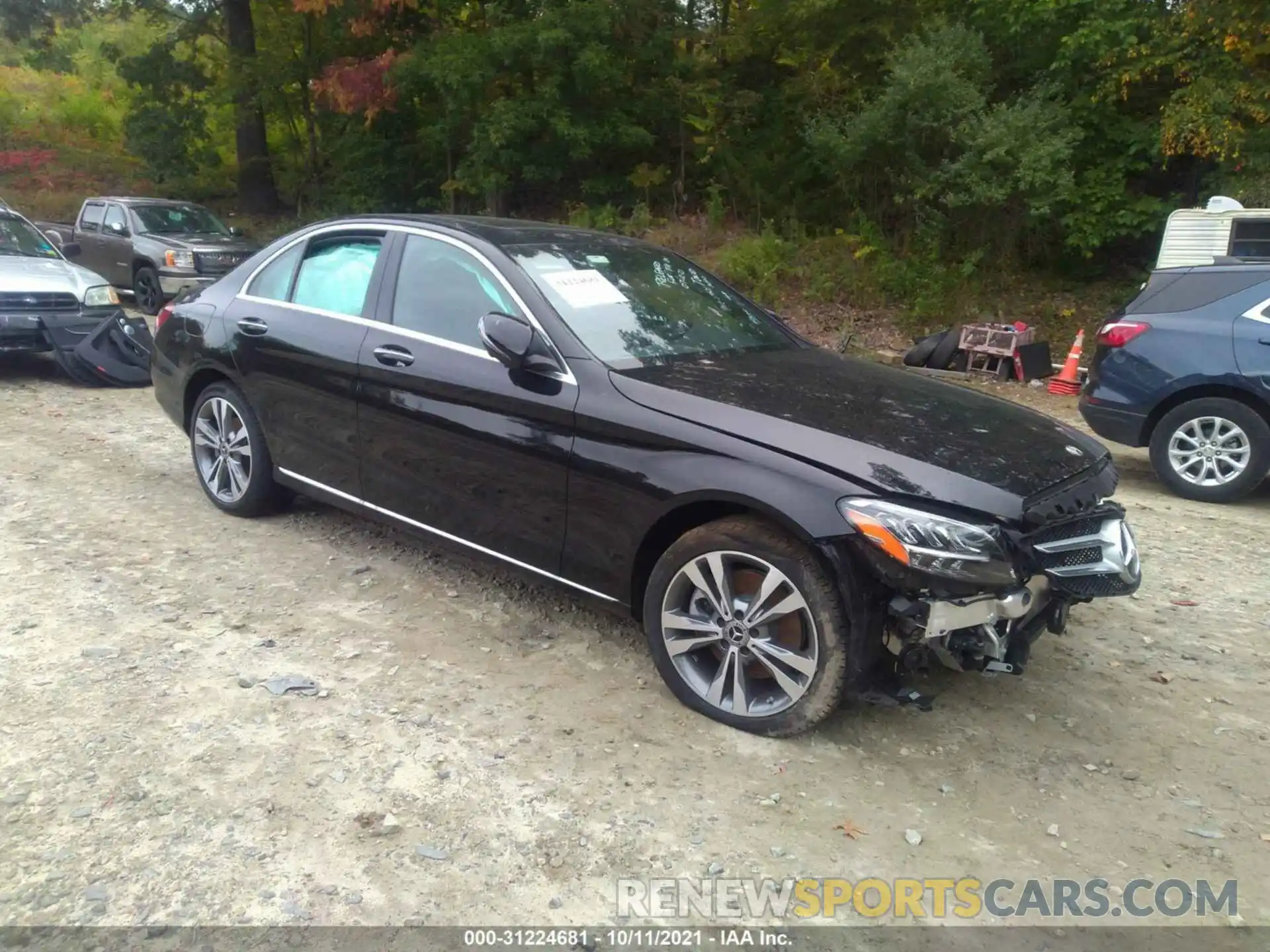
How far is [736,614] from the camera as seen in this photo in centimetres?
358

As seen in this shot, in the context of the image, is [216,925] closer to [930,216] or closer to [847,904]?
[847,904]

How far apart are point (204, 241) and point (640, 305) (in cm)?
1188

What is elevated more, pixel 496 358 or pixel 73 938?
pixel 496 358

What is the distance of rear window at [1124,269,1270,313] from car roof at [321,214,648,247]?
420 cm

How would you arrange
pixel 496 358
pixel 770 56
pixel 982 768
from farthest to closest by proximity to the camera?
pixel 770 56
pixel 496 358
pixel 982 768

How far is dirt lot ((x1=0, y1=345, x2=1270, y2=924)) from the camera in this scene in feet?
9.53

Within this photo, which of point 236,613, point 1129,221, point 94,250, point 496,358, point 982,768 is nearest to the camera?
point 982,768

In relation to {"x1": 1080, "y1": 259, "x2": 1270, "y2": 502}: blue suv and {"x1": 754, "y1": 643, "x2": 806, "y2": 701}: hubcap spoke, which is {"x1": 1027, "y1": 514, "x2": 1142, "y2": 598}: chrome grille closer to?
{"x1": 754, "y1": 643, "x2": 806, "y2": 701}: hubcap spoke

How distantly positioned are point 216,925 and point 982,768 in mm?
2437

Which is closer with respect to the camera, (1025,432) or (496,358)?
(1025,432)

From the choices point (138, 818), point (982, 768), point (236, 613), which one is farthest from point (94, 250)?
point (982, 768)

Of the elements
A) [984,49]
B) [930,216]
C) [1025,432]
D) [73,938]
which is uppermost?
[984,49]

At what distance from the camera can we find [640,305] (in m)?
4.51

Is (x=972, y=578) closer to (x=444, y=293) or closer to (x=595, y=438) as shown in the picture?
(x=595, y=438)
